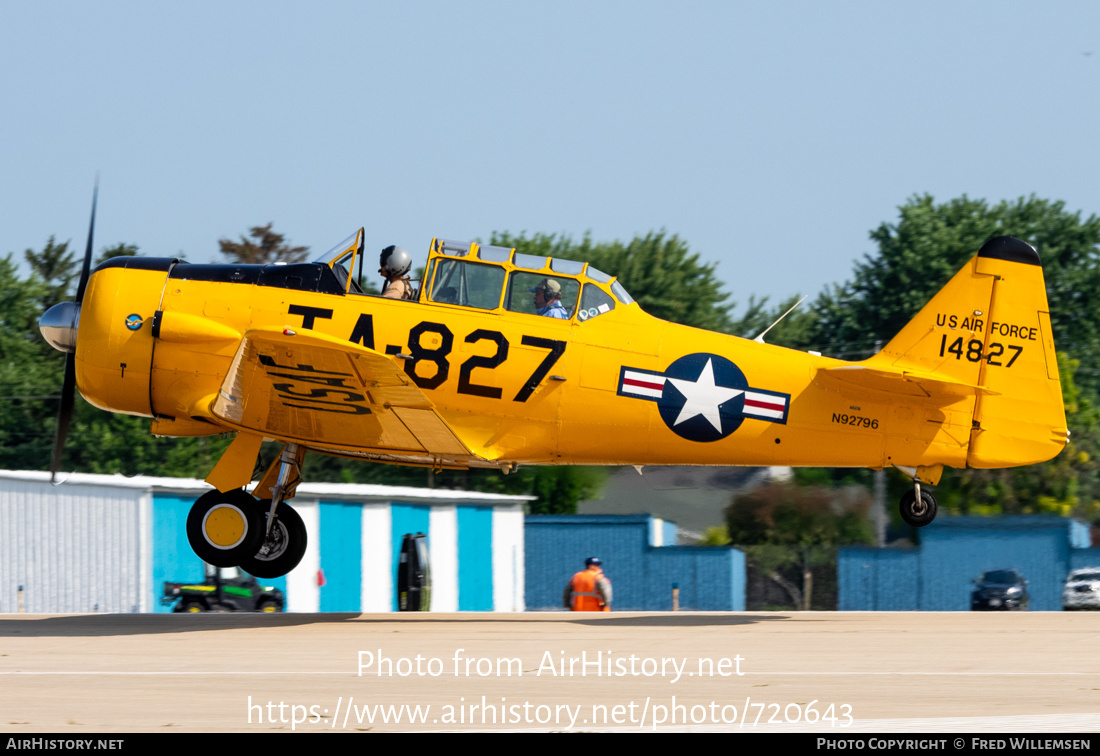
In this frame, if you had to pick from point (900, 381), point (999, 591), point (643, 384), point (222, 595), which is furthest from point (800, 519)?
point (643, 384)

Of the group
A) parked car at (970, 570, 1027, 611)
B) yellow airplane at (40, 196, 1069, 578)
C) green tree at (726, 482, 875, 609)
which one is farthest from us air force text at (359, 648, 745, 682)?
parked car at (970, 570, 1027, 611)

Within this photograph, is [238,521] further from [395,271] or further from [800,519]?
[800,519]

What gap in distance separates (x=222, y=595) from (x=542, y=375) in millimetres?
11623

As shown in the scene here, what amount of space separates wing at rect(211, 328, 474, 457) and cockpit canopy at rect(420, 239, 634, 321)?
3.47 feet

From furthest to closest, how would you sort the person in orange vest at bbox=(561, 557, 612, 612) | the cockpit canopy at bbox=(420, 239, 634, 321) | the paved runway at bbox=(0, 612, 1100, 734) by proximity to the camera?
the person in orange vest at bbox=(561, 557, 612, 612), the cockpit canopy at bbox=(420, 239, 634, 321), the paved runway at bbox=(0, 612, 1100, 734)

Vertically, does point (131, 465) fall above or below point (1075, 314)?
below

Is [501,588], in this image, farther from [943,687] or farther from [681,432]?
[943,687]

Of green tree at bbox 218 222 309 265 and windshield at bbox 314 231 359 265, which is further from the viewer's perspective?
green tree at bbox 218 222 309 265

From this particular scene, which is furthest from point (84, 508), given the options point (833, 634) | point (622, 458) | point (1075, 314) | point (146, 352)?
point (1075, 314)

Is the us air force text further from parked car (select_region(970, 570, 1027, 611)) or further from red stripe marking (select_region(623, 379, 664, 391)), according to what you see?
parked car (select_region(970, 570, 1027, 611))

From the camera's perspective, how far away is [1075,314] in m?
53.7

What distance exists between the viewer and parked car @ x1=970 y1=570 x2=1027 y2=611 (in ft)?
85.7

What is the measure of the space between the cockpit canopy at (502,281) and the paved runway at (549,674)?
286 cm
